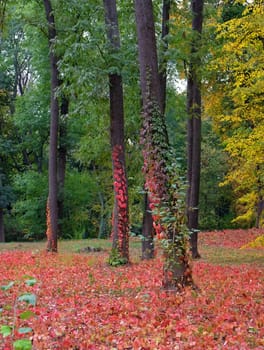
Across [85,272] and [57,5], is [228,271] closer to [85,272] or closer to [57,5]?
[85,272]

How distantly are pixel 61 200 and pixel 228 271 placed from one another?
15.3 m

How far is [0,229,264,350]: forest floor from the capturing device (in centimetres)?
497

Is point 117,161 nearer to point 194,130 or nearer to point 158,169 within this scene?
point 194,130

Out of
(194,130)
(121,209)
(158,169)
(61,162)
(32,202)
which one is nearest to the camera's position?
(158,169)

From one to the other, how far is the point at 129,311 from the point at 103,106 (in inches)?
291

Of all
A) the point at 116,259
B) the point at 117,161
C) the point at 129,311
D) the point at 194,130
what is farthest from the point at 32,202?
the point at 129,311

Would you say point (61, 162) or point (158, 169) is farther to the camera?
point (61, 162)

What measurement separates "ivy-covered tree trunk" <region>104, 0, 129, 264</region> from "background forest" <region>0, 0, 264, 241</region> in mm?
302

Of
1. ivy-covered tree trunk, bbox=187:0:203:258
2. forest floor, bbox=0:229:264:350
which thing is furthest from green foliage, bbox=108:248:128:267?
ivy-covered tree trunk, bbox=187:0:203:258

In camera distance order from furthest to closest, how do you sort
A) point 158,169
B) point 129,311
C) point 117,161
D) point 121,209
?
1. point 117,161
2. point 121,209
3. point 158,169
4. point 129,311

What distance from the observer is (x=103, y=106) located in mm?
12773

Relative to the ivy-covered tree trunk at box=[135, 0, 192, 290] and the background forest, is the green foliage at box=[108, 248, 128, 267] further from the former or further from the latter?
the ivy-covered tree trunk at box=[135, 0, 192, 290]

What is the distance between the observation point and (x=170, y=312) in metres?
6.26

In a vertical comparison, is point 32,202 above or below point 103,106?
below
